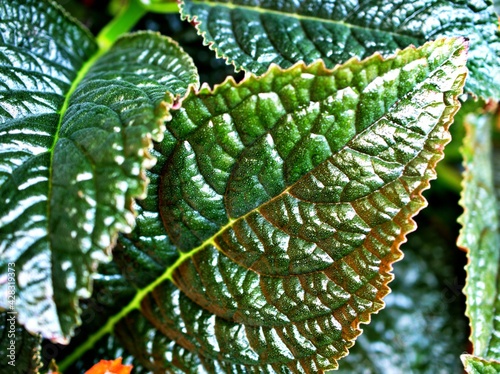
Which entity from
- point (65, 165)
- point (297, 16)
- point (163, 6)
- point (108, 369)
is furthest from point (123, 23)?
point (108, 369)

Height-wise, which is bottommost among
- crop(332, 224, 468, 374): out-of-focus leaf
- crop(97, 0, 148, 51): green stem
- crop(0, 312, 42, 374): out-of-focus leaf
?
crop(332, 224, 468, 374): out-of-focus leaf

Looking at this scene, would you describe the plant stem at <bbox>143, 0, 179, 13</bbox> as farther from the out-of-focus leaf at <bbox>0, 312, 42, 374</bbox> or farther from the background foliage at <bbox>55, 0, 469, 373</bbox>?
the out-of-focus leaf at <bbox>0, 312, 42, 374</bbox>

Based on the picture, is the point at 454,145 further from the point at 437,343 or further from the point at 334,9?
the point at 334,9

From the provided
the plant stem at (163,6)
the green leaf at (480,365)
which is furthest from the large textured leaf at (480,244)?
the plant stem at (163,6)

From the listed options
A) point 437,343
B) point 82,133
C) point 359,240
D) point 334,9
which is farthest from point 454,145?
point 82,133

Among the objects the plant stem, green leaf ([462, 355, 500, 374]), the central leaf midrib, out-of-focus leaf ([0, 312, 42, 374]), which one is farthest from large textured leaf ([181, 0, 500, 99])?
out-of-focus leaf ([0, 312, 42, 374])

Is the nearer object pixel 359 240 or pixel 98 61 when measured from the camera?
pixel 359 240

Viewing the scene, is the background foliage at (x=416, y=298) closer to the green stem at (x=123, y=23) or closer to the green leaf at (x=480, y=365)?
the green stem at (x=123, y=23)
